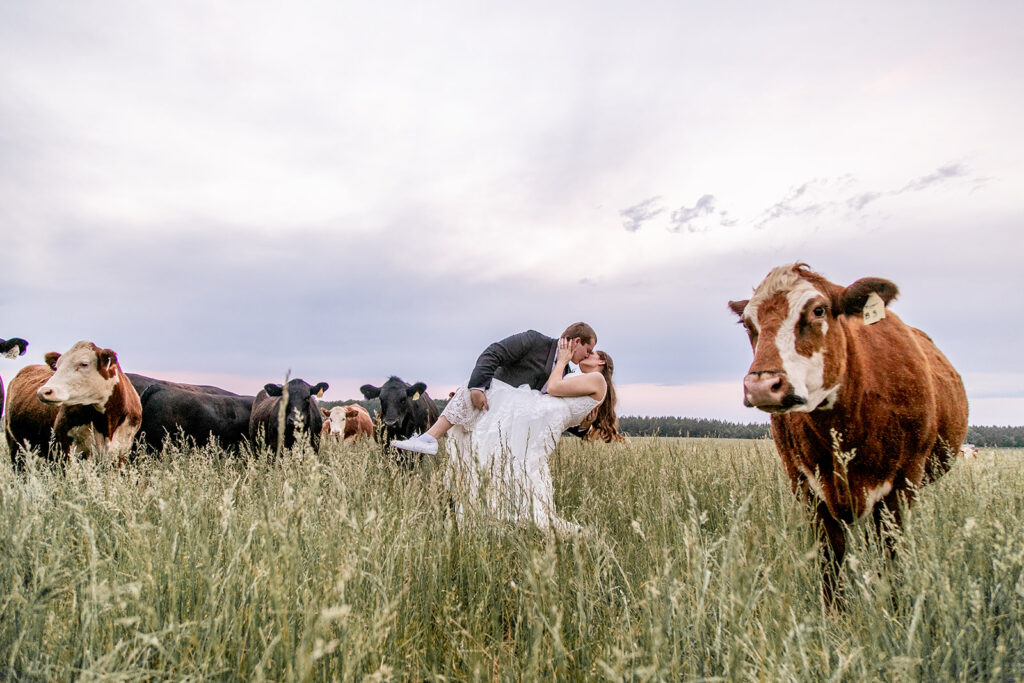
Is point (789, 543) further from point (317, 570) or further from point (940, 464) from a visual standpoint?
point (940, 464)

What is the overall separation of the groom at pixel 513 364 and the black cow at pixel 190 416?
17.1ft

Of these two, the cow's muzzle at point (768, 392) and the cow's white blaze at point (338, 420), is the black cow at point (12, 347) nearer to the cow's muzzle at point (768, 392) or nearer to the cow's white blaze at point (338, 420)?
the cow's white blaze at point (338, 420)

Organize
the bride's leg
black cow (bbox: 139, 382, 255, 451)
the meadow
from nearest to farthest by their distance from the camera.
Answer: the meadow → the bride's leg → black cow (bbox: 139, 382, 255, 451)

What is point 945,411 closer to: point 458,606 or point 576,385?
point 576,385

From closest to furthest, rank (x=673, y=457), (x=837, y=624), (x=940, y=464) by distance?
(x=837, y=624) < (x=940, y=464) < (x=673, y=457)

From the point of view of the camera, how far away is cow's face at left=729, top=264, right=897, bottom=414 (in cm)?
339

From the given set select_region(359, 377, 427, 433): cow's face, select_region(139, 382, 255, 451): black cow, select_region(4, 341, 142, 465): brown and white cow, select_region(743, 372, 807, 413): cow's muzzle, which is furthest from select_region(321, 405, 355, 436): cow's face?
select_region(743, 372, 807, 413): cow's muzzle

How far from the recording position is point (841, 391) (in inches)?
150

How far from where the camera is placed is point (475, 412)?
5.68 metres

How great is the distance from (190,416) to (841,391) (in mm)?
10074

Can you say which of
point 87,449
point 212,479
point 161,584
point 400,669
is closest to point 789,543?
point 400,669

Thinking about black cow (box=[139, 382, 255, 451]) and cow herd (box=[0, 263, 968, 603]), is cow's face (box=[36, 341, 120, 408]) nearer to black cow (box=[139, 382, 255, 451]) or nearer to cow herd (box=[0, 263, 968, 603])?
black cow (box=[139, 382, 255, 451])

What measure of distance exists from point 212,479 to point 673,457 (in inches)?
199

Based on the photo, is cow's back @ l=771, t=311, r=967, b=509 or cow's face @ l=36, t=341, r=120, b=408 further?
cow's face @ l=36, t=341, r=120, b=408
